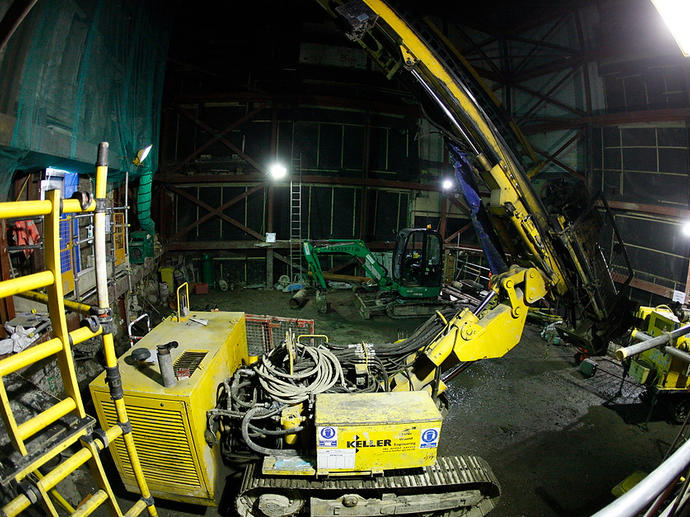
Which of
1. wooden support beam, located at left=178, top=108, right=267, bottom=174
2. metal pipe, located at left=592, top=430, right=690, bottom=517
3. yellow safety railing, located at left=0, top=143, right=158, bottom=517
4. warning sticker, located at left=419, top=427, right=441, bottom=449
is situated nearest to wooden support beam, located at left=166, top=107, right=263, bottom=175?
wooden support beam, located at left=178, top=108, right=267, bottom=174

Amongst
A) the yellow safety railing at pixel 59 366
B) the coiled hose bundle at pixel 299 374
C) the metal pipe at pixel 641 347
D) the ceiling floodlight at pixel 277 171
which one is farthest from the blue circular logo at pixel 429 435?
the ceiling floodlight at pixel 277 171

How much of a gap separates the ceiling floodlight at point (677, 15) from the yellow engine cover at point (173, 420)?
4.57 m

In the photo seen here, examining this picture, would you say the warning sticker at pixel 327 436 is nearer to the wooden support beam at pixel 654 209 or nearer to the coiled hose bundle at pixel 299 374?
the coiled hose bundle at pixel 299 374

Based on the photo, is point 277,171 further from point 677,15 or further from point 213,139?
point 677,15

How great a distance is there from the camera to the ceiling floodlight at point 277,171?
12930 millimetres

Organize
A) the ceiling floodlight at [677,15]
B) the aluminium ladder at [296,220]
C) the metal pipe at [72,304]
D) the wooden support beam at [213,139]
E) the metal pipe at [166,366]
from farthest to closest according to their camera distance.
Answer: the aluminium ladder at [296,220]
the wooden support beam at [213,139]
the metal pipe at [166,366]
the metal pipe at [72,304]
the ceiling floodlight at [677,15]

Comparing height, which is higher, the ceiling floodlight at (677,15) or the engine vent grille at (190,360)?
the ceiling floodlight at (677,15)

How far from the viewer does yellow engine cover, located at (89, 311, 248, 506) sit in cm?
340

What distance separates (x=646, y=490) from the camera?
3.68 ft

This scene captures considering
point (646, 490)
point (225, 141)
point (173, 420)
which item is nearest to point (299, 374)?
point (173, 420)

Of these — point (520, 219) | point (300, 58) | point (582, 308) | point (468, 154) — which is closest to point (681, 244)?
point (582, 308)

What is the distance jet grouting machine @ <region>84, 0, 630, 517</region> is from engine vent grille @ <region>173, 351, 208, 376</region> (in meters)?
0.02

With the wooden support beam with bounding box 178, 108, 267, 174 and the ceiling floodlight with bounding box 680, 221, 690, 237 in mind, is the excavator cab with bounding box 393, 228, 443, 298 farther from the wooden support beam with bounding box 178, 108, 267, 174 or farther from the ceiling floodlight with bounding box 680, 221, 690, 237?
the wooden support beam with bounding box 178, 108, 267, 174

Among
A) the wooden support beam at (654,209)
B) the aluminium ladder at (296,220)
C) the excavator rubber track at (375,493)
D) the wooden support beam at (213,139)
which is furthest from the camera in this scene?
the aluminium ladder at (296,220)
